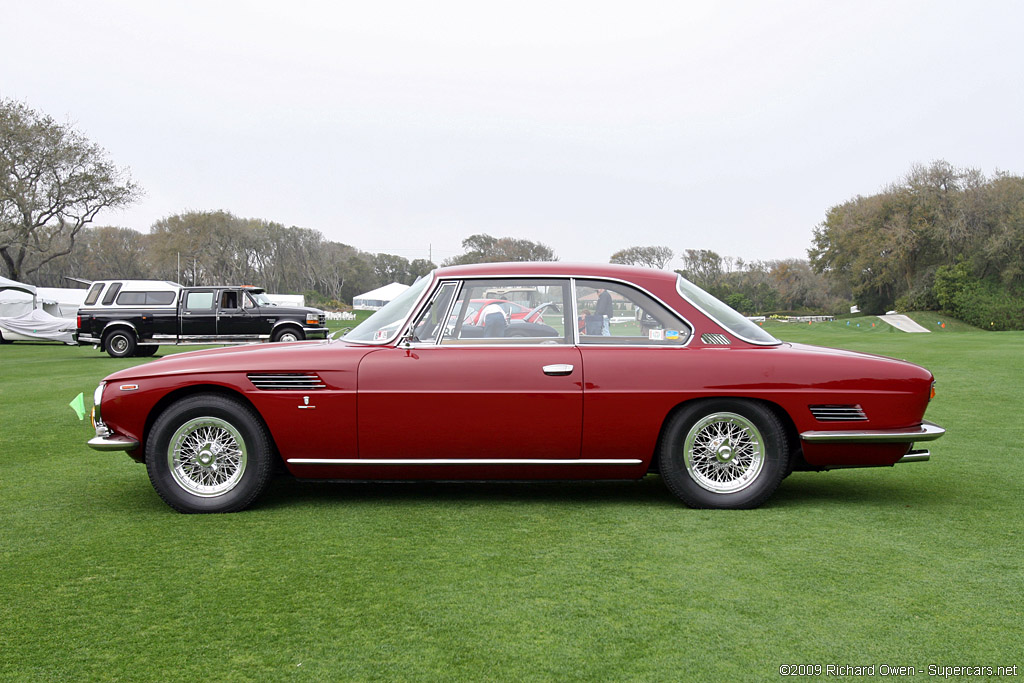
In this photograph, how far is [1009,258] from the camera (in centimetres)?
5794

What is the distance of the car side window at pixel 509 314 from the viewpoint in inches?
208

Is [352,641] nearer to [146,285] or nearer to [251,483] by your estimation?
[251,483]

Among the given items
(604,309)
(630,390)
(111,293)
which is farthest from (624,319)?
(111,293)

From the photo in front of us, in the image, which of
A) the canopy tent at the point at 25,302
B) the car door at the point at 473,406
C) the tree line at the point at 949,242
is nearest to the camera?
the car door at the point at 473,406

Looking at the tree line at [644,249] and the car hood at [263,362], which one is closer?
the car hood at [263,362]

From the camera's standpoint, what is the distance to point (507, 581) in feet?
12.5

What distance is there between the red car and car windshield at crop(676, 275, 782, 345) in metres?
0.09

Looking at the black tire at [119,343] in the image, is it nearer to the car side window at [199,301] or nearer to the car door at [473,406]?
the car side window at [199,301]

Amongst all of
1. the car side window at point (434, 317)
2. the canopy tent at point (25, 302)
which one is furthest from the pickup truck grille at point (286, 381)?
the canopy tent at point (25, 302)

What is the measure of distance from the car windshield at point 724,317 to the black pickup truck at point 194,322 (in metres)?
17.8

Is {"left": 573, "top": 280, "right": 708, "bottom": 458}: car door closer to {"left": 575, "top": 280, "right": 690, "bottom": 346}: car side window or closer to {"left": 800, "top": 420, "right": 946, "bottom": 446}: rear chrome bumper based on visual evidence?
{"left": 575, "top": 280, "right": 690, "bottom": 346}: car side window

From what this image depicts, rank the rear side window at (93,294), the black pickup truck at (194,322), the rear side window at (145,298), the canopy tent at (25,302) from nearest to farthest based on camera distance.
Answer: the black pickup truck at (194,322) → the rear side window at (145,298) → the rear side window at (93,294) → the canopy tent at (25,302)

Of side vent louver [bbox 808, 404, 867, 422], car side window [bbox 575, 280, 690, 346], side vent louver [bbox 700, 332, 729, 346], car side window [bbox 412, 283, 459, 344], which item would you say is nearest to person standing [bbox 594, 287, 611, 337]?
car side window [bbox 575, 280, 690, 346]

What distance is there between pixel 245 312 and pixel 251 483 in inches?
709
